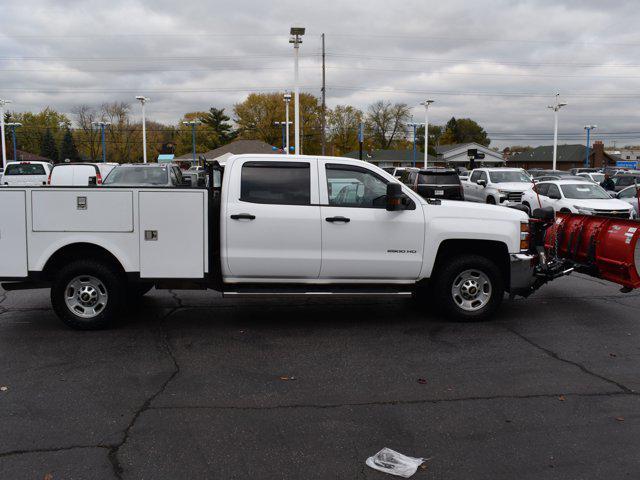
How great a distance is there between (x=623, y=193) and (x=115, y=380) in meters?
21.4

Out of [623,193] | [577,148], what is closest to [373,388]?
[623,193]

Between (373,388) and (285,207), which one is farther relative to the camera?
(285,207)

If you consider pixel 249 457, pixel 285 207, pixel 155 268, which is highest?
pixel 285 207

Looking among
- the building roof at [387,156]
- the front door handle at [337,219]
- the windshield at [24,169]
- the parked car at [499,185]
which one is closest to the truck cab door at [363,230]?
the front door handle at [337,219]

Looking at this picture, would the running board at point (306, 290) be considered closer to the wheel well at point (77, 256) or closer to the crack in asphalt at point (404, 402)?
the wheel well at point (77, 256)

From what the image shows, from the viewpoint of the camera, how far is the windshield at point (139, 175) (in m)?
18.2

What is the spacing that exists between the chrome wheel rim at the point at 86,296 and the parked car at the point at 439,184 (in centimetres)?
1596

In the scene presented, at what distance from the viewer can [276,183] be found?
694 centimetres

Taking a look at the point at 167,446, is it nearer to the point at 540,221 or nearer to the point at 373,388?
the point at 373,388

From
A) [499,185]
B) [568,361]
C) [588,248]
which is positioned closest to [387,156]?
[499,185]

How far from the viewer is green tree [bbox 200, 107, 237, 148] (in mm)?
106938

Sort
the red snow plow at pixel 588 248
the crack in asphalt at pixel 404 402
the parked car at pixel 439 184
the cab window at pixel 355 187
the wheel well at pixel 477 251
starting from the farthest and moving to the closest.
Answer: the parked car at pixel 439 184
the red snow plow at pixel 588 248
the wheel well at pixel 477 251
the cab window at pixel 355 187
the crack in asphalt at pixel 404 402

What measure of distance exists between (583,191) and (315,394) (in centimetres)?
1696

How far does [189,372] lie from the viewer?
5.59 meters
